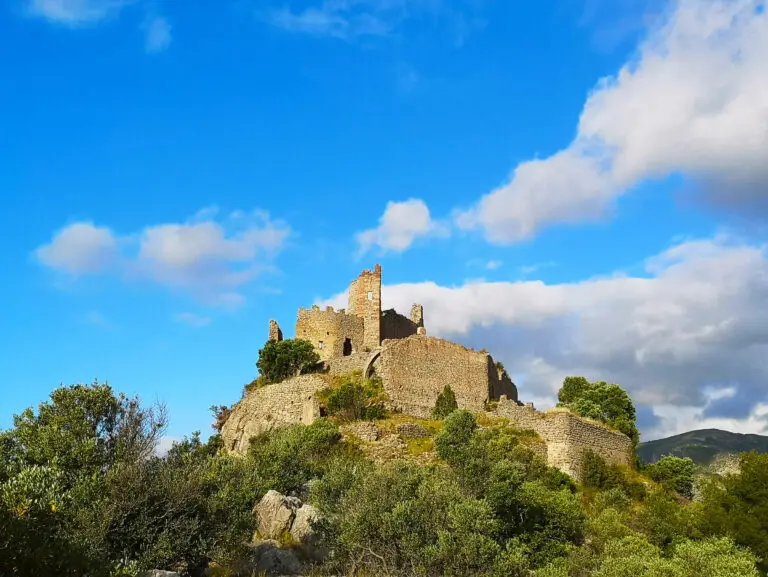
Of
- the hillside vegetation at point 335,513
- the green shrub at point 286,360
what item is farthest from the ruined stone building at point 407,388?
the hillside vegetation at point 335,513

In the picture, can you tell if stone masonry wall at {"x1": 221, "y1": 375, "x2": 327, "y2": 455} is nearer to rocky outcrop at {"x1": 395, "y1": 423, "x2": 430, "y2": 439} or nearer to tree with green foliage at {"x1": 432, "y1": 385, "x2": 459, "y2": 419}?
rocky outcrop at {"x1": 395, "y1": 423, "x2": 430, "y2": 439}

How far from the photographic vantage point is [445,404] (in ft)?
174

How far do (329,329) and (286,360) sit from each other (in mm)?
6886

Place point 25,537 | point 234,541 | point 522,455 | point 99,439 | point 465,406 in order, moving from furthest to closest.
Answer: point 465,406 → point 522,455 → point 99,439 → point 234,541 → point 25,537

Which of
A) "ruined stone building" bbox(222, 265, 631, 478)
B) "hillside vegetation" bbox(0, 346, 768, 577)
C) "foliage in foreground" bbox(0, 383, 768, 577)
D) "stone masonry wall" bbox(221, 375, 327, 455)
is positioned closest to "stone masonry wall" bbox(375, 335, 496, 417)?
"ruined stone building" bbox(222, 265, 631, 478)

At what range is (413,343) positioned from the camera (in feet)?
183

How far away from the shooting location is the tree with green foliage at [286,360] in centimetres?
5866

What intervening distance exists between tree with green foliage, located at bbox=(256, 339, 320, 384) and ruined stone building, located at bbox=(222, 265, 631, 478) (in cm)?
184

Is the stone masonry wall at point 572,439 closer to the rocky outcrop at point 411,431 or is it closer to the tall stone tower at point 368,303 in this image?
the rocky outcrop at point 411,431

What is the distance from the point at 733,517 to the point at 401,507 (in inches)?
740

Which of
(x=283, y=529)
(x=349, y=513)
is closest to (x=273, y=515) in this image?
A: (x=283, y=529)

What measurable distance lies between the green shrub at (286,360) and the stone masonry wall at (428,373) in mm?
6922

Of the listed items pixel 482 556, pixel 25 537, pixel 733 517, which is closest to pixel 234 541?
pixel 482 556

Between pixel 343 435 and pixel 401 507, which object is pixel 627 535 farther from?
pixel 343 435
